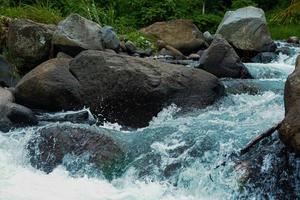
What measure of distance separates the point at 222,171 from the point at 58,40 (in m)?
5.90

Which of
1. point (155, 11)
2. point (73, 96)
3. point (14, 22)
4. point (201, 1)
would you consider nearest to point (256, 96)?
point (73, 96)

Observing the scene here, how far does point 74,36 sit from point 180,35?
5.84 m

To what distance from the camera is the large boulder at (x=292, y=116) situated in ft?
20.1

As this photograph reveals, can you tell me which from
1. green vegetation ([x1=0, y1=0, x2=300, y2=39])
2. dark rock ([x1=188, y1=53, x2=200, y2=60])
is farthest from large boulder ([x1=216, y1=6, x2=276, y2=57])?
dark rock ([x1=188, y1=53, x2=200, y2=60])

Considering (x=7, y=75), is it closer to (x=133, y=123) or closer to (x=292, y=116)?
(x=133, y=123)

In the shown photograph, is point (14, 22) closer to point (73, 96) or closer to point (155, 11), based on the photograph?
point (73, 96)

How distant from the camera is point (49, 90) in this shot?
31.2 feet

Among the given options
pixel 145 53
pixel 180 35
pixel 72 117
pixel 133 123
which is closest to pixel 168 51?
pixel 145 53

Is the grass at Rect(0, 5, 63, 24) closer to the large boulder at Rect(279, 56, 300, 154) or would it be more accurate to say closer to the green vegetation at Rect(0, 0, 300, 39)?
the green vegetation at Rect(0, 0, 300, 39)

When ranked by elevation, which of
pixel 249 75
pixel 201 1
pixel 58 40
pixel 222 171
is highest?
pixel 222 171

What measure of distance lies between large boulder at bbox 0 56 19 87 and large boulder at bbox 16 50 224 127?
4.10ft

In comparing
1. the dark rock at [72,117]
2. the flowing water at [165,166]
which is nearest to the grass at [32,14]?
the dark rock at [72,117]

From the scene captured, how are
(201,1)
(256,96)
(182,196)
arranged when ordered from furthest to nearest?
(201,1) < (256,96) < (182,196)

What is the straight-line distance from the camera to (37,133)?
823cm
